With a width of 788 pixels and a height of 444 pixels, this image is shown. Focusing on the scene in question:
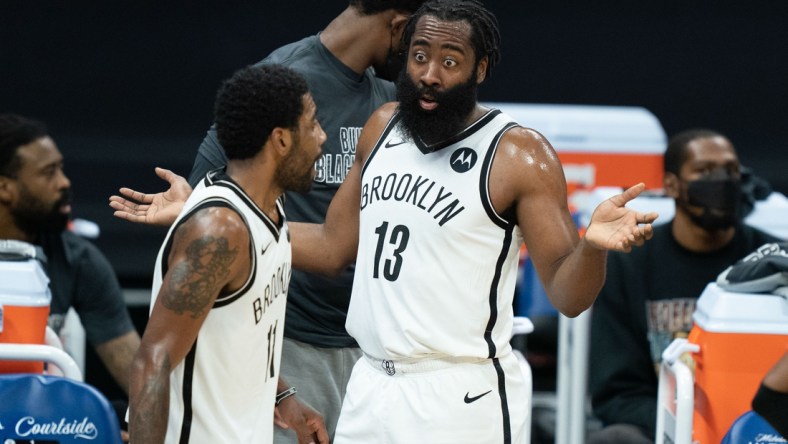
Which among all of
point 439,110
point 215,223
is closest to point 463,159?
point 439,110

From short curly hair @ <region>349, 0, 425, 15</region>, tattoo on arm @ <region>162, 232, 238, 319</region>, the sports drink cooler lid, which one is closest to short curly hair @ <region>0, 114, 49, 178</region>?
short curly hair @ <region>349, 0, 425, 15</region>

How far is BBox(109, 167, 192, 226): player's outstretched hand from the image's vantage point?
3.12 meters

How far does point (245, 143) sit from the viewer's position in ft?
9.24

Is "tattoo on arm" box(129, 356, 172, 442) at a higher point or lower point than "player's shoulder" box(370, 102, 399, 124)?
lower

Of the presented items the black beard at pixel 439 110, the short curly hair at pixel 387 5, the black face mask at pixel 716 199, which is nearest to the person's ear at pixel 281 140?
the black beard at pixel 439 110

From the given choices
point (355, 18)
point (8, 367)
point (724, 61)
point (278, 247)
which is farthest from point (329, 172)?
point (724, 61)

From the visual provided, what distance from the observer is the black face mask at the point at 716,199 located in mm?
4562

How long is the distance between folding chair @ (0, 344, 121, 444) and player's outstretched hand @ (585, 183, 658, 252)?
1.44 meters

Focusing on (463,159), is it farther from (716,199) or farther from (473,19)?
(716,199)

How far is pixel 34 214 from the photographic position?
4.79 m

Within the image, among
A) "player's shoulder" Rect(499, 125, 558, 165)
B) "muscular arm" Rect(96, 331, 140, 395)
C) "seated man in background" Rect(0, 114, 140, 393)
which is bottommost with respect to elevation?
"muscular arm" Rect(96, 331, 140, 395)

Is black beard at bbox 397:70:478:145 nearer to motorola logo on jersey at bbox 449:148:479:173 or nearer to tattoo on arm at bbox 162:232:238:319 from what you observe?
motorola logo on jersey at bbox 449:148:479:173

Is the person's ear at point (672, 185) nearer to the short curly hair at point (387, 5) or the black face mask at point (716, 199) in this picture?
the black face mask at point (716, 199)

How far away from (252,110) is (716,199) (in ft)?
7.44
